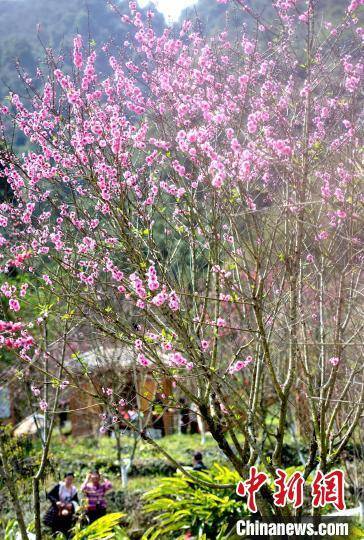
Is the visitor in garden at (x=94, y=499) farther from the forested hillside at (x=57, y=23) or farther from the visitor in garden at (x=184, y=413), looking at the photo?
the forested hillside at (x=57, y=23)

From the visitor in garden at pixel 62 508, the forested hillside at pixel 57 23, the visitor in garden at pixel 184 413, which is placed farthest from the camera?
the visitor in garden at pixel 62 508

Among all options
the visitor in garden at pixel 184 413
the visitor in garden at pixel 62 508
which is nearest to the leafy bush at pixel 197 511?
the visitor in garden at pixel 184 413

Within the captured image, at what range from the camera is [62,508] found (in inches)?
282

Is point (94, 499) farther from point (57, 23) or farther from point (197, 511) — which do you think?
point (57, 23)

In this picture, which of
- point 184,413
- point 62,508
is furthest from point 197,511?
point 184,413

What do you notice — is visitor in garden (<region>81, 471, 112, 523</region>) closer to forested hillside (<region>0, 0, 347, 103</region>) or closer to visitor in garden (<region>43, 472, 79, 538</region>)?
visitor in garden (<region>43, 472, 79, 538</region>)

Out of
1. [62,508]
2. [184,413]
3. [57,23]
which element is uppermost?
[57,23]

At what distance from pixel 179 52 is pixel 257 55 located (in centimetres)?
109

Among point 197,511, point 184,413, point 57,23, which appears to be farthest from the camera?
point 57,23

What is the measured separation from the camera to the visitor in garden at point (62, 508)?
709cm

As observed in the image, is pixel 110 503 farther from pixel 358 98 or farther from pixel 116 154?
pixel 358 98

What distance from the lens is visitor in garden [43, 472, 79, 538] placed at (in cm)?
709

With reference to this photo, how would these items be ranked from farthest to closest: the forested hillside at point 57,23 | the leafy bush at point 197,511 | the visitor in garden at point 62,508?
the visitor in garden at point 62,508 < the leafy bush at point 197,511 < the forested hillside at point 57,23

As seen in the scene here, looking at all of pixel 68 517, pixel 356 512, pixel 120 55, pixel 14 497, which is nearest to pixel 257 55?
pixel 120 55
